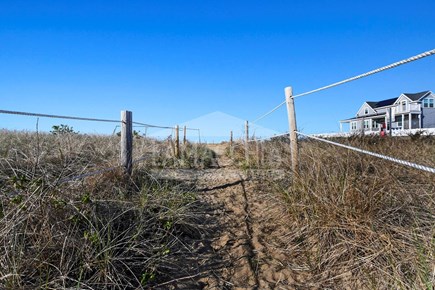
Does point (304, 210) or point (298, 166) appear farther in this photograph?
point (298, 166)

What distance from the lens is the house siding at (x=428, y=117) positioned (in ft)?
116

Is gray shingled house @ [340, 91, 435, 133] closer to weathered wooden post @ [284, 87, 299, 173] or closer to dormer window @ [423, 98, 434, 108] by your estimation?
dormer window @ [423, 98, 434, 108]

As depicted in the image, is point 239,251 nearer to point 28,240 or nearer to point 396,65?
point 28,240

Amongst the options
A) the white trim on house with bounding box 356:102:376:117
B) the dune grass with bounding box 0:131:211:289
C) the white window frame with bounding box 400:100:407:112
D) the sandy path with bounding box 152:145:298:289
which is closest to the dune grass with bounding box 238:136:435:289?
the sandy path with bounding box 152:145:298:289

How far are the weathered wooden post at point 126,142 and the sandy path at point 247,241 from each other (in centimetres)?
113

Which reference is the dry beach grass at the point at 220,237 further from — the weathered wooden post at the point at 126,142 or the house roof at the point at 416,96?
the house roof at the point at 416,96

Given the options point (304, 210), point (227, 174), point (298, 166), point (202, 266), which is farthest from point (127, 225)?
point (227, 174)

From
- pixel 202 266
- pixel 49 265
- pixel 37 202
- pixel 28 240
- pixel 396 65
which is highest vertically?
pixel 396 65

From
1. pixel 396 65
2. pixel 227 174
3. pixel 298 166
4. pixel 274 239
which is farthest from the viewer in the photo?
pixel 227 174

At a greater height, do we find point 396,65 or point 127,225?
point 396,65

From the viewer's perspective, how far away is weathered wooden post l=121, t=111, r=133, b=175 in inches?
166

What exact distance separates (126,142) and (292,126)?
7.59 feet

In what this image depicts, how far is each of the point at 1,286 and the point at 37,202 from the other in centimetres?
60

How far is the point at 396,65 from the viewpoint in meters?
2.06
